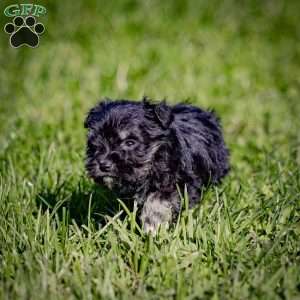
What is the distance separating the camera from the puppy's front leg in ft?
15.6

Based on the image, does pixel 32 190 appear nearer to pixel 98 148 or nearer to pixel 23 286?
pixel 98 148

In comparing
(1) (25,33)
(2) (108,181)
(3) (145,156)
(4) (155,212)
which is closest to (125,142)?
(3) (145,156)

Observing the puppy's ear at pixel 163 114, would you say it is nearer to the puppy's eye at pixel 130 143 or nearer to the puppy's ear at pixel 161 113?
the puppy's ear at pixel 161 113

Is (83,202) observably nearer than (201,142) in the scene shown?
No

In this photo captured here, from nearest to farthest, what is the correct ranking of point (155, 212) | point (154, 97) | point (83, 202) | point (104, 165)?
point (104, 165), point (155, 212), point (83, 202), point (154, 97)

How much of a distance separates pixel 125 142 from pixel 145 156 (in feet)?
0.63

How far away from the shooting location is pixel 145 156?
186 inches

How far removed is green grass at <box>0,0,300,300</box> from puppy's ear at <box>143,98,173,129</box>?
2.17 feet

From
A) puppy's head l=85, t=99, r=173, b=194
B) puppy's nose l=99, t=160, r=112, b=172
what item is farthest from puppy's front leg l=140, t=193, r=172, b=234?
puppy's nose l=99, t=160, r=112, b=172

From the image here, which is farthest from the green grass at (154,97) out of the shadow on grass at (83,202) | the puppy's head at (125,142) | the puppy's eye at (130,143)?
the puppy's eye at (130,143)

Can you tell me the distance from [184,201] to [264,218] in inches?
26.2

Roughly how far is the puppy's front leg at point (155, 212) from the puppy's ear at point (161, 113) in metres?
0.53

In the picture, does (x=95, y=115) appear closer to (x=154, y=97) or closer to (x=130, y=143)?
(x=130, y=143)

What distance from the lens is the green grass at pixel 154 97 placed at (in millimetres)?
4113
